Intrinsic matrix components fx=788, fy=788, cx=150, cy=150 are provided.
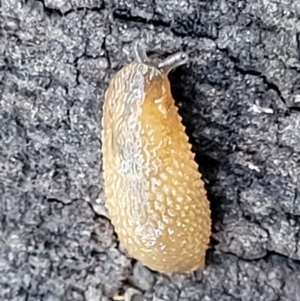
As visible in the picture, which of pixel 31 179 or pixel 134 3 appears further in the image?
pixel 31 179

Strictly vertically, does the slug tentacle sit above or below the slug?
above

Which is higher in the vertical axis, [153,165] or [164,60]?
[164,60]

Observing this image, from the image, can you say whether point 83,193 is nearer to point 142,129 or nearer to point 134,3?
point 142,129

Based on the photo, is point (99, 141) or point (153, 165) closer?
point (153, 165)

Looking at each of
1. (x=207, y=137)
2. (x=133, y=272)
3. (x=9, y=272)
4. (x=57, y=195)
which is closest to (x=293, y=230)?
(x=207, y=137)
